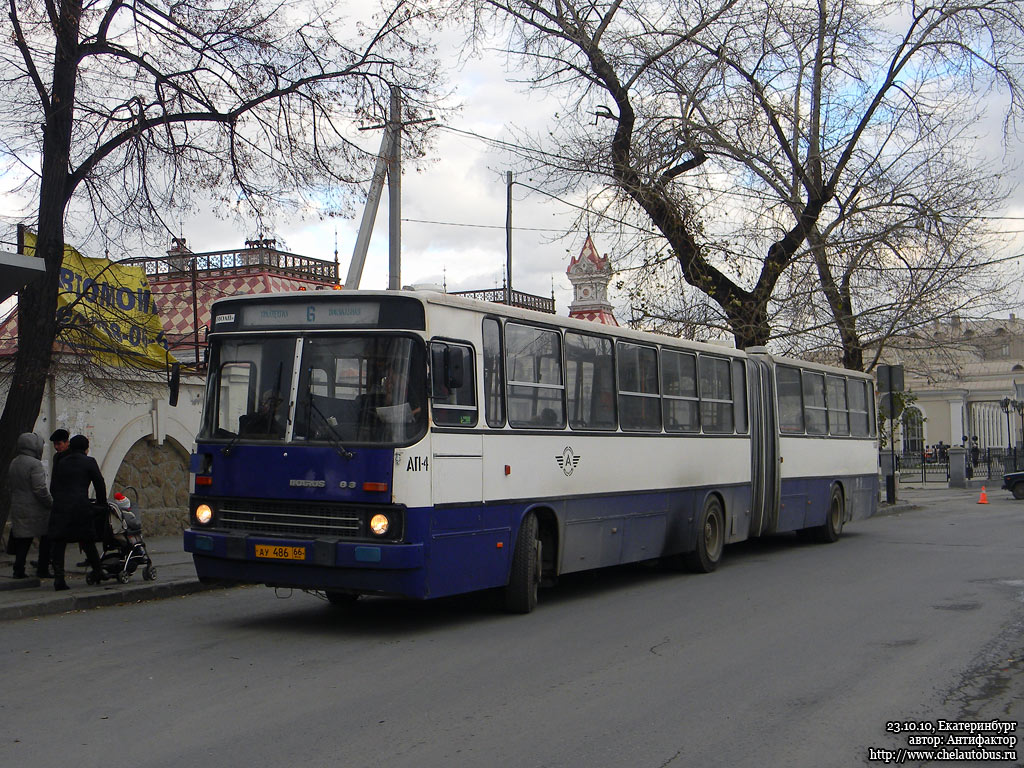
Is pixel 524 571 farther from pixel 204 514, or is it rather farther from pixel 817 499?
pixel 817 499

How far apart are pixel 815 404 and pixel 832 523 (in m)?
2.21

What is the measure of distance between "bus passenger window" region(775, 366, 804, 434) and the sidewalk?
30.6 ft

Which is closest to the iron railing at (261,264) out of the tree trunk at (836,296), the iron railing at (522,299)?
the iron railing at (522,299)

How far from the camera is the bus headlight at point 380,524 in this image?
30.3 feet

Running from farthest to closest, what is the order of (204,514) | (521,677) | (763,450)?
(763,450)
(204,514)
(521,677)

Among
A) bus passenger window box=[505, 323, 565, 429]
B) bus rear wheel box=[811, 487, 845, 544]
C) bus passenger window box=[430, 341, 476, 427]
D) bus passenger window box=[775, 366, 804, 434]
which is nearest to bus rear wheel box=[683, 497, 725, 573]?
bus passenger window box=[775, 366, 804, 434]

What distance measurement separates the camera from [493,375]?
10.4 metres

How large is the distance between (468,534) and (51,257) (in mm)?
6557

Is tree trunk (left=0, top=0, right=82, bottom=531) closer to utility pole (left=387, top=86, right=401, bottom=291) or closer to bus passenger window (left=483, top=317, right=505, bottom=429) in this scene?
utility pole (left=387, top=86, right=401, bottom=291)

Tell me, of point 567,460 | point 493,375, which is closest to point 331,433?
point 493,375

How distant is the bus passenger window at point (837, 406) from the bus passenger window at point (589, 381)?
326 inches

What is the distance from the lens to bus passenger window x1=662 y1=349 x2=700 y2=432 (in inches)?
553

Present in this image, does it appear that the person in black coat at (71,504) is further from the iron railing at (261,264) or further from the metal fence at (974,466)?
the metal fence at (974,466)

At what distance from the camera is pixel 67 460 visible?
1180cm
